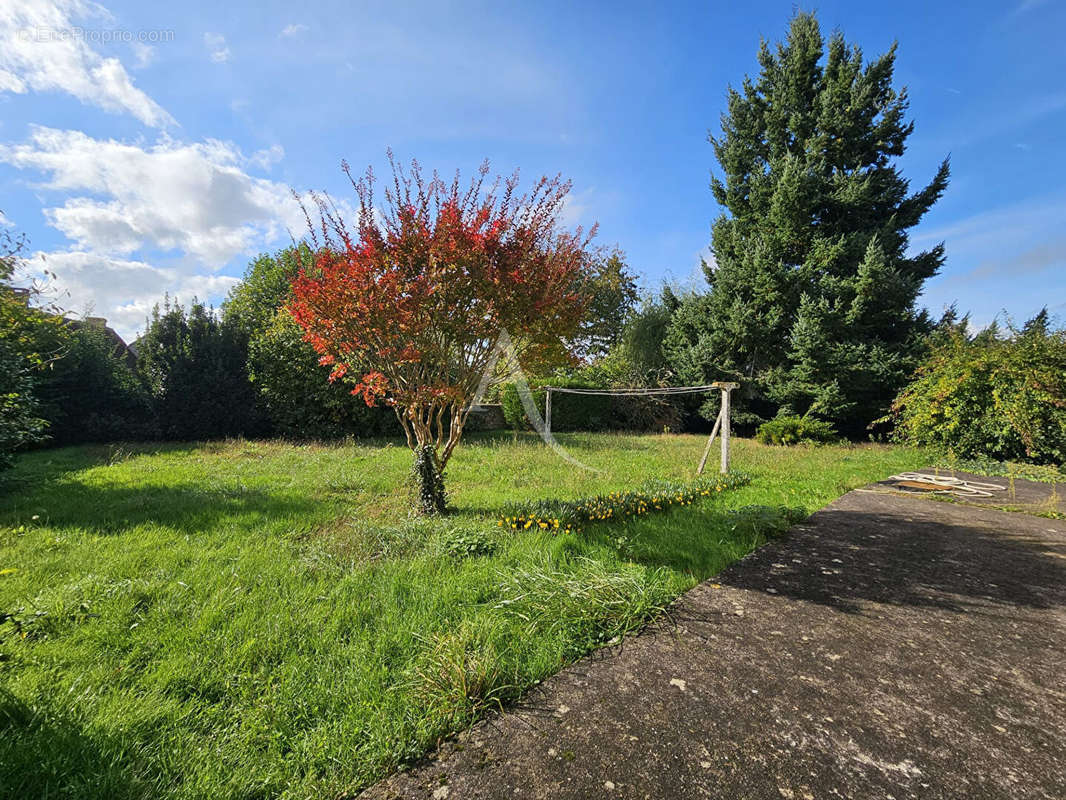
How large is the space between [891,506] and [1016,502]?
1.93 m

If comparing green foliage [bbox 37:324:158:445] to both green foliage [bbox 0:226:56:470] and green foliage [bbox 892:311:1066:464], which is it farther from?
green foliage [bbox 892:311:1066:464]

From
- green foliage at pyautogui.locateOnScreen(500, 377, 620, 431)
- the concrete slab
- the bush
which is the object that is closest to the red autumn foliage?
the concrete slab

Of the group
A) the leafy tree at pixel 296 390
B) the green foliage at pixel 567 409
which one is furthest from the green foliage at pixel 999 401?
the leafy tree at pixel 296 390

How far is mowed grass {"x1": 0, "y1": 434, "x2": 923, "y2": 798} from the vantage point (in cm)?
154

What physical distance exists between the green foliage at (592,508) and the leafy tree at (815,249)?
10499 millimetres

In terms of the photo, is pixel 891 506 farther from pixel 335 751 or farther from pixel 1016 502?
pixel 335 751

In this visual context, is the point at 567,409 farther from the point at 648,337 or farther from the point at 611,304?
the point at 611,304

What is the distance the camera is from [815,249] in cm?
1381

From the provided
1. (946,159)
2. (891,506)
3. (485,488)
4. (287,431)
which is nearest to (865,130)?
(946,159)

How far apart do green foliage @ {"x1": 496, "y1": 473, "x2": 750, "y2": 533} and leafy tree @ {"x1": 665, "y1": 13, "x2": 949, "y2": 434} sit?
10499 mm

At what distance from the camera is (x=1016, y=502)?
18.9ft

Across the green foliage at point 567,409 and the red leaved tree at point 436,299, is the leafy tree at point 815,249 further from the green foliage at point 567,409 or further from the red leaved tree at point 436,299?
the red leaved tree at point 436,299

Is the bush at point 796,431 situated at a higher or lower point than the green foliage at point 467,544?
higher

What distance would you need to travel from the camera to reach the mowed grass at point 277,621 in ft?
5.06
